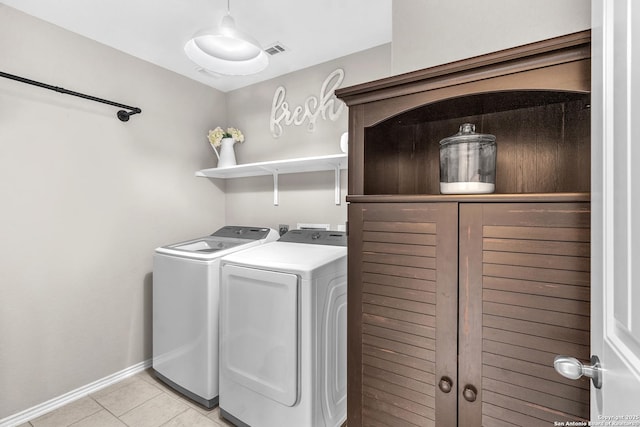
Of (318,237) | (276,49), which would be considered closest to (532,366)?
(318,237)

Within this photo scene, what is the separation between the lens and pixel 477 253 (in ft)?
2.99

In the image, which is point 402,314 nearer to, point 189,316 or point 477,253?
point 477,253

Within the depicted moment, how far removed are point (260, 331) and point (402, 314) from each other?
0.96m

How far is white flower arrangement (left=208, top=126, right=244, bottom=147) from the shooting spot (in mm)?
2822

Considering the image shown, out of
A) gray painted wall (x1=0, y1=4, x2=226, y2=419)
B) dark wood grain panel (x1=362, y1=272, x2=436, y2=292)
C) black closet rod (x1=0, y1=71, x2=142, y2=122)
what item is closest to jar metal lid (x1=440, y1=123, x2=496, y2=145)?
dark wood grain panel (x1=362, y1=272, x2=436, y2=292)

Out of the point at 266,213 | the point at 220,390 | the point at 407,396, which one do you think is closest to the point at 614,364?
the point at 407,396

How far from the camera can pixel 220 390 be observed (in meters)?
1.93

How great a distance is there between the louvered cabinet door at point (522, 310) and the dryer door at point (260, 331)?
888 millimetres

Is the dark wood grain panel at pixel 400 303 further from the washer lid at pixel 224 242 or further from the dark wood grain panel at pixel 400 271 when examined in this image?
the washer lid at pixel 224 242

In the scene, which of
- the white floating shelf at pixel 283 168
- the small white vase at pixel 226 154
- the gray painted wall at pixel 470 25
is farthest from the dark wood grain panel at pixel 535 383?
the small white vase at pixel 226 154

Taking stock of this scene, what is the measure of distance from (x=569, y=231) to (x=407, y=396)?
702mm

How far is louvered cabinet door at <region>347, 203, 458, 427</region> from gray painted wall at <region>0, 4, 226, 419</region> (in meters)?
2.00

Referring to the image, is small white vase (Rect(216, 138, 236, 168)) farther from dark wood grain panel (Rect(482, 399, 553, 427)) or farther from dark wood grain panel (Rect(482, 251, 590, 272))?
dark wood grain panel (Rect(482, 399, 553, 427))

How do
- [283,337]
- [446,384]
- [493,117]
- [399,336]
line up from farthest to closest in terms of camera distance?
[283,337]
[493,117]
[399,336]
[446,384]
